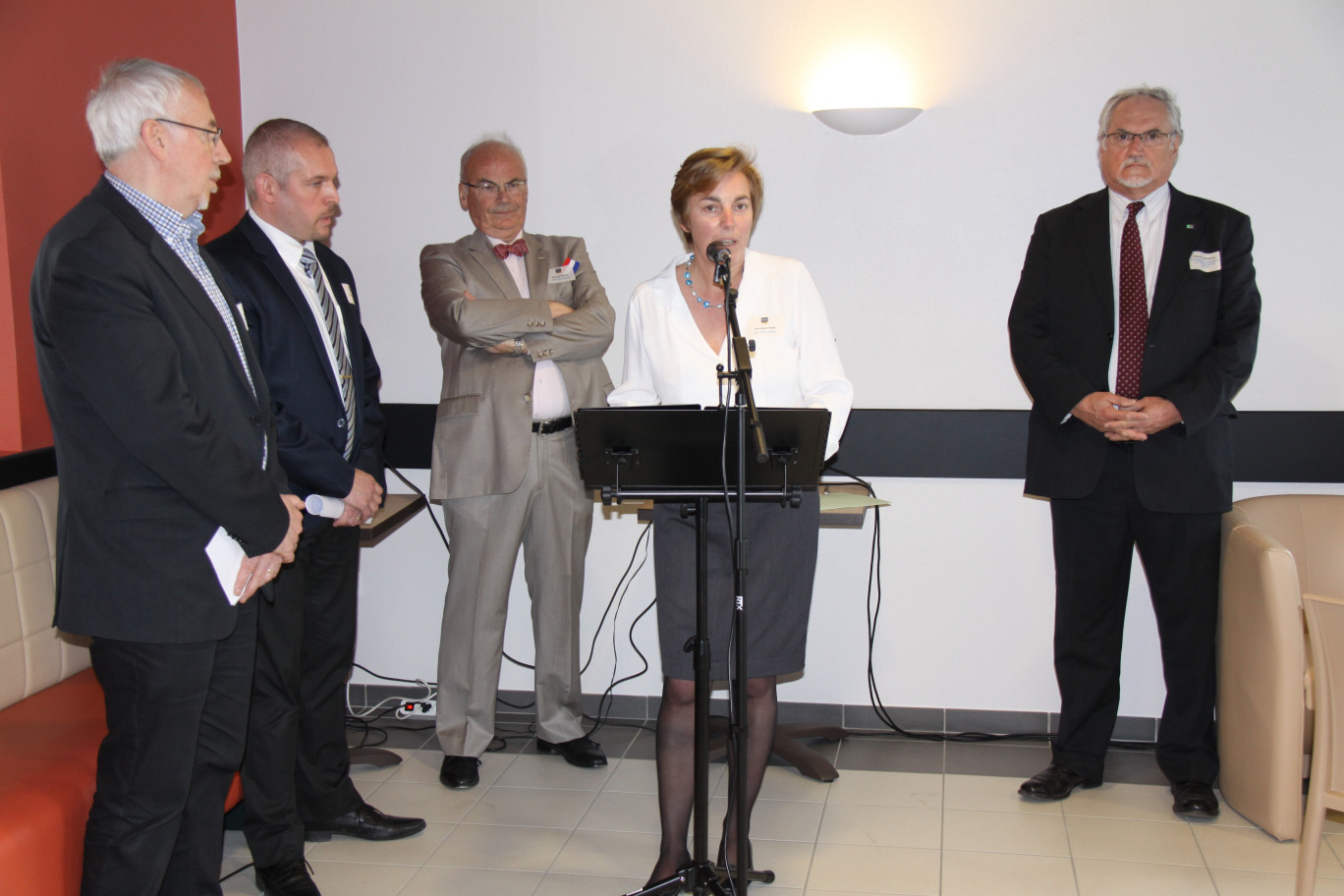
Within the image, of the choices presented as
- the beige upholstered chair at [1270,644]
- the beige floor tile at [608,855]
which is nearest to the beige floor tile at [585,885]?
the beige floor tile at [608,855]

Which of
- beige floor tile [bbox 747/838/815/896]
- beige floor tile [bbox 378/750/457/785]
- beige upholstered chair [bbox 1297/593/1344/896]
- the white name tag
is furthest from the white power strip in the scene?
the white name tag

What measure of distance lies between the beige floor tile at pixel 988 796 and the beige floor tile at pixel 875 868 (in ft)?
1.23

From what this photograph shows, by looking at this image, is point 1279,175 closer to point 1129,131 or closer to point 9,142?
point 1129,131

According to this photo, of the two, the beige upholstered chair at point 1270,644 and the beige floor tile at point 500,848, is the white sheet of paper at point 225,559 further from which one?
the beige upholstered chair at point 1270,644

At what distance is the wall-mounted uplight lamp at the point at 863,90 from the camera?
12.7ft

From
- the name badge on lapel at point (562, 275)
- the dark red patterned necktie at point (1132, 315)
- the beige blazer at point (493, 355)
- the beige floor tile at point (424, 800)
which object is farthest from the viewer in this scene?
the name badge on lapel at point (562, 275)

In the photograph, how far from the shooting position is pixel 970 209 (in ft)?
12.9

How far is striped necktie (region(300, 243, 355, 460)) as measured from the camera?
3129 mm

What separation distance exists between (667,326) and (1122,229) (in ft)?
5.28

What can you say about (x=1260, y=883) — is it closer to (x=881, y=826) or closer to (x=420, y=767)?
(x=881, y=826)

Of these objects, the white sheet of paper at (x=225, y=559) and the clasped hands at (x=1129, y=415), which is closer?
the white sheet of paper at (x=225, y=559)

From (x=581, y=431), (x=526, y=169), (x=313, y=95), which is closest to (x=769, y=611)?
(x=581, y=431)

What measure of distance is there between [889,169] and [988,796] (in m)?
2.20

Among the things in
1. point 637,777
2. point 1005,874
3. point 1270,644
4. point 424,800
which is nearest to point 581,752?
point 637,777
